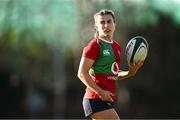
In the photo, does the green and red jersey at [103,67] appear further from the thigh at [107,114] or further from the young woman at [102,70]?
the thigh at [107,114]

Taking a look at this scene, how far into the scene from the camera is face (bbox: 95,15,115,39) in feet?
27.2

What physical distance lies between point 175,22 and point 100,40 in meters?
26.1

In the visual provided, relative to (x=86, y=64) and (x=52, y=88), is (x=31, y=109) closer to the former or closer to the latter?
(x=52, y=88)

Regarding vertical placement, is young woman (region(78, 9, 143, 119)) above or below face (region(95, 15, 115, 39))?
below

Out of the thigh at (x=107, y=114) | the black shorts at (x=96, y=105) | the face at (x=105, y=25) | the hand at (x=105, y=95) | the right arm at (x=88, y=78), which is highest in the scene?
the face at (x=105, y=25)

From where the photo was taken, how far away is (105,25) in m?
8.29

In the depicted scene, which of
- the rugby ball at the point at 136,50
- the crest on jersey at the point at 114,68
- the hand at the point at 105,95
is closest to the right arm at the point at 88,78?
the hand at the point at 105,95

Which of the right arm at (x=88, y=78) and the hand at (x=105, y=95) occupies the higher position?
the right arm at (x=88, y=78)

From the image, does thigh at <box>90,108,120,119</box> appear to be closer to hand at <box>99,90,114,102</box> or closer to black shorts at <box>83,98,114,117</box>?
black shorts at <box>83,98,114,117</box>

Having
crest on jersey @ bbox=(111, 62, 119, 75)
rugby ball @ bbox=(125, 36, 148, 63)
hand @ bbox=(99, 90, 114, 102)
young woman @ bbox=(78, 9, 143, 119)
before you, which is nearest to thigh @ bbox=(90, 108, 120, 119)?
young woman @ bbox=(78, 9, 143, 119)

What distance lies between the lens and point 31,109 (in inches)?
1366

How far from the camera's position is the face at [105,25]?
8289mm

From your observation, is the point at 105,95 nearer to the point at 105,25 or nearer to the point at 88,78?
the point at 88,78

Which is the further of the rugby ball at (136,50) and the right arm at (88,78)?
the rugby ball at (136,50)
